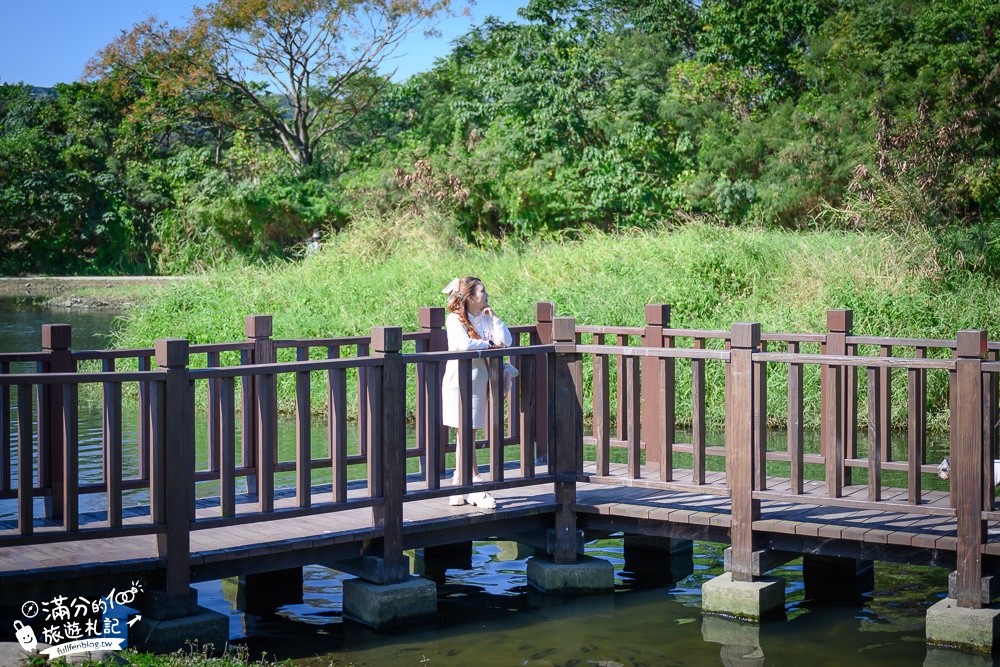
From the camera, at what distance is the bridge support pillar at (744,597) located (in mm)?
7297

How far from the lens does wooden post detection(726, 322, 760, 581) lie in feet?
23.9

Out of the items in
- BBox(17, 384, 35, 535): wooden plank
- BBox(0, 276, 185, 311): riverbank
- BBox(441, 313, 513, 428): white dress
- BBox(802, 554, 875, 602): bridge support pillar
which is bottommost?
BBox(802, 554, 875, 602): bridge support pillar

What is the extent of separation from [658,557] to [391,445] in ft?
8.56

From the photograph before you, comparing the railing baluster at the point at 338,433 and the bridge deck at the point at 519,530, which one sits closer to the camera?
the bridge deck at the point at 519,530

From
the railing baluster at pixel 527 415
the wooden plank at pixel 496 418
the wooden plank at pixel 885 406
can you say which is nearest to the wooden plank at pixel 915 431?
the wooden plank at pixel 885 406

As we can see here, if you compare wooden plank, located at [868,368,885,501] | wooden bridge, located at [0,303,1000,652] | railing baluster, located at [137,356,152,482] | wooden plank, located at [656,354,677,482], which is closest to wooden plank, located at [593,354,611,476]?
wooden bridge, located at [0,303,1000,652]

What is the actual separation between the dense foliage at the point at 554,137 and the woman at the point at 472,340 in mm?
11866

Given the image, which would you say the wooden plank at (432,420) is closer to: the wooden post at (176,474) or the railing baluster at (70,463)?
the wooden post at (176,474)

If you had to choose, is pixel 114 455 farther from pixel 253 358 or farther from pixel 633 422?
pixel 633 422

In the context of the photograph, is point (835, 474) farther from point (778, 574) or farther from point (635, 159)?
point (635, 159)

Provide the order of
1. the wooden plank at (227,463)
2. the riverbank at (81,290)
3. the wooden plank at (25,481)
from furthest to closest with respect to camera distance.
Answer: the riverbank at (81,290), the wooden plank at (227,463), the wooden plank at (25,481)

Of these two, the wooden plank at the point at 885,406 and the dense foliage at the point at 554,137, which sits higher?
the dense foliage at the point at 554,137

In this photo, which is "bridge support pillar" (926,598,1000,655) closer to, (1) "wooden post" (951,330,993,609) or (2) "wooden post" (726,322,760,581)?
(1) "wooden post" (951,330,993,609)

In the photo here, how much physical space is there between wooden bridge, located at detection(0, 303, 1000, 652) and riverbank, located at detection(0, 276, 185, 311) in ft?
80.7
